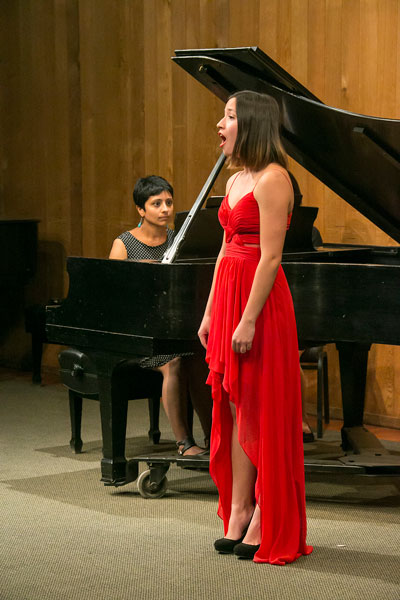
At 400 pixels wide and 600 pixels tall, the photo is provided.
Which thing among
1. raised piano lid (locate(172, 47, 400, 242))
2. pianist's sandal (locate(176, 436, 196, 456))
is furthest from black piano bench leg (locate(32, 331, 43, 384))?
raised piano lid (locate(172, 47, 400, 242))

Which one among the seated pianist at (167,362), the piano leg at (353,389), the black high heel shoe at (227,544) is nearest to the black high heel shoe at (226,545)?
the black high heel shoe at (227,544)

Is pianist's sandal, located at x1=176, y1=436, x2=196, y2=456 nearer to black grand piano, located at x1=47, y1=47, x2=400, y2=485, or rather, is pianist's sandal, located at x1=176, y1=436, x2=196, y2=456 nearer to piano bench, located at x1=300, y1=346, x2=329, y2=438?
black grand piano, located at x1=47, y1=47, x2=400, y2=485

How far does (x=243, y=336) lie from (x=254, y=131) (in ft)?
2.09

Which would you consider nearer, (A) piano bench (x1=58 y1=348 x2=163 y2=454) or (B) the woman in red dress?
(B) the woman in red dress

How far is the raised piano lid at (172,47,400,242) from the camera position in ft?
11.2

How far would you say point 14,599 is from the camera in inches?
111

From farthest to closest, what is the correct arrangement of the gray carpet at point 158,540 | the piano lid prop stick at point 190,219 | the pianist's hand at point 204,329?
the piano lid prop stick at point 190,219
the pianist's hand at point 204,329
the gray carpet at point 158,540

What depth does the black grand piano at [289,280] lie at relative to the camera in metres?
3.44

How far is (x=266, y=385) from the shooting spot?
3.05m

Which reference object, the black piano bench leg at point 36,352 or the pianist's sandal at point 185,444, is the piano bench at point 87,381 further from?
the black piano bench leg at point 36,352

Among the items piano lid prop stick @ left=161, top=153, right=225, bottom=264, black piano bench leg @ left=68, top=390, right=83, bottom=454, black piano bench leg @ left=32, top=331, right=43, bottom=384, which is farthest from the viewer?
black piano bench leg @ left=32, top=331, right=43, bottom=384

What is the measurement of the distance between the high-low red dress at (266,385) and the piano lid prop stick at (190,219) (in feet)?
1.74

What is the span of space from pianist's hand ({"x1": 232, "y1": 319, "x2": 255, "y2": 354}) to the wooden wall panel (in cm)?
247

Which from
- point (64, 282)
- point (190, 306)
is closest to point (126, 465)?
point (190, 306)
